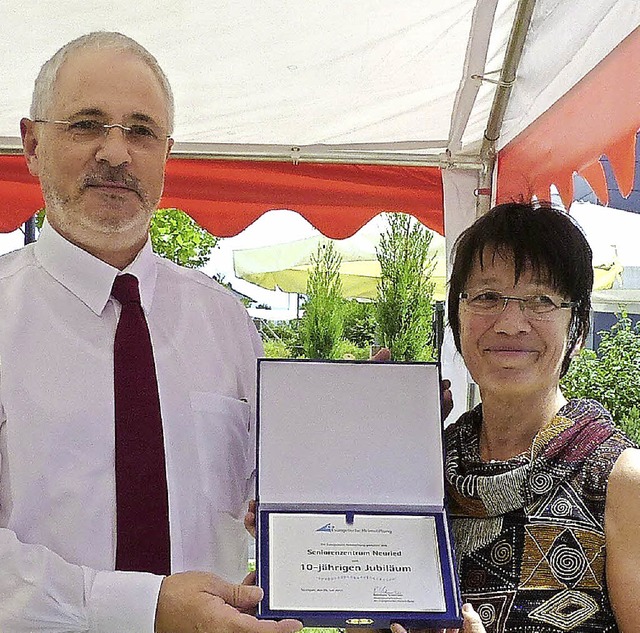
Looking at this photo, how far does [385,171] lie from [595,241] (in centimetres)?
→ 239

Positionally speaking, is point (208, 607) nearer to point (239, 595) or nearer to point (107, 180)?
point (239, 595)

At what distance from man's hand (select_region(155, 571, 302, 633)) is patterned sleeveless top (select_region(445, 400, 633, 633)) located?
364 millimetres

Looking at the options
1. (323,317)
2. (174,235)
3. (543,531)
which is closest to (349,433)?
(543,531)

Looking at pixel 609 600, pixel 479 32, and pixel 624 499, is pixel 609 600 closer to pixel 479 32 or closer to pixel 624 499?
pixel 624 499

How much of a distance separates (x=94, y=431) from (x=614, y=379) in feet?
16.1

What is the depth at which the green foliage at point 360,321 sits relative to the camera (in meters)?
3.00

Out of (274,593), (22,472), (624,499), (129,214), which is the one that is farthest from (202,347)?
(624,499)

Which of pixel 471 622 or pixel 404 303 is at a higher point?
pixel 404 303

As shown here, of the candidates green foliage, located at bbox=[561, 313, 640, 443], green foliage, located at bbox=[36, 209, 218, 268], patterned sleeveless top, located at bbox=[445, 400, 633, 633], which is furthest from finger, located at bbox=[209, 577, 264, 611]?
green foliage, located at bbox=[36, 209, 218, 268]

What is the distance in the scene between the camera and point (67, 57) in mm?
1573

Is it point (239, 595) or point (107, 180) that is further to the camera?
point (107, 180)

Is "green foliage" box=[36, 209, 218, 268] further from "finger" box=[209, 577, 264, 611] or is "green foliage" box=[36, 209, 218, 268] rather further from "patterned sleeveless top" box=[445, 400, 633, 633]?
"finger" box=[209, 577, 264, 611]

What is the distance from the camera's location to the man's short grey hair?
1.58m

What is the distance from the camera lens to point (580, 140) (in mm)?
2330
